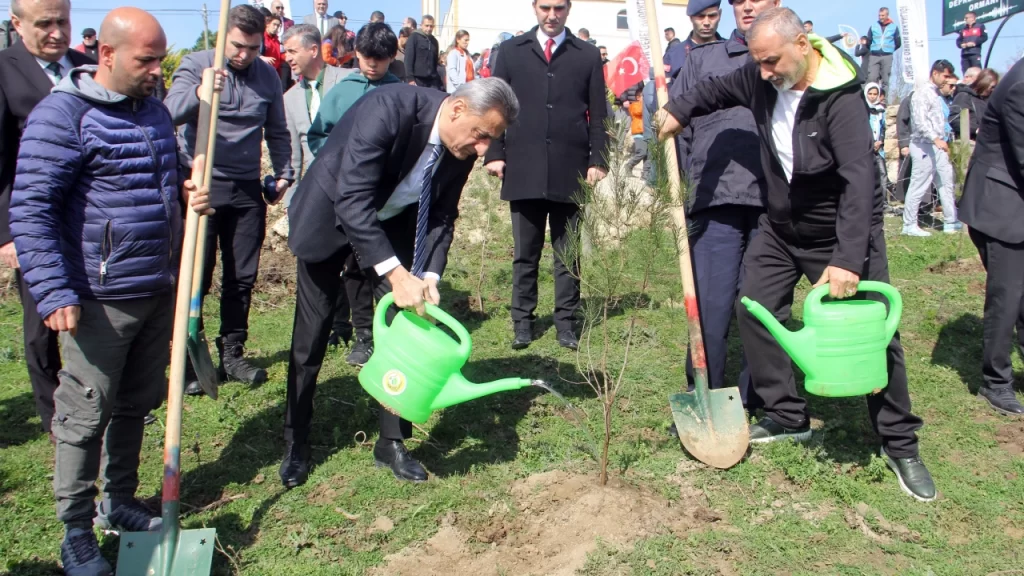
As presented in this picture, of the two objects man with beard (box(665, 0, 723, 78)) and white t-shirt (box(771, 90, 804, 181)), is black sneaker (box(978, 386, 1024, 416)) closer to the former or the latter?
white t-shirt (box(771, 90, 804, 181))

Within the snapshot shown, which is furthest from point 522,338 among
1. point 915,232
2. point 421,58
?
point 915,232

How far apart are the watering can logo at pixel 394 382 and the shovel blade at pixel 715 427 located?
4.50 ft

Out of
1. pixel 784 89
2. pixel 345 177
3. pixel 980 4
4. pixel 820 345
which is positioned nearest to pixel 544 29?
pixel 784 89

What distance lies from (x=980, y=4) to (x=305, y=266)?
14913mm

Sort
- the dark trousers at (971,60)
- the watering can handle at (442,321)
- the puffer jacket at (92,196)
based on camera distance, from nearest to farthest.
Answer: the puffer jacket at (92,196) → the watering can handle at (442,321) → the dark trousers at (971,60)

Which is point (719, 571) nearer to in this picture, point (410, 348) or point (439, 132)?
point (410, 348)

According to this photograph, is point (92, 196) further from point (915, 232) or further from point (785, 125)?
point (915, 232)

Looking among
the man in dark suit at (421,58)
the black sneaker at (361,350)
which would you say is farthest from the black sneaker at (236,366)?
the man in dark suit at (421,58)

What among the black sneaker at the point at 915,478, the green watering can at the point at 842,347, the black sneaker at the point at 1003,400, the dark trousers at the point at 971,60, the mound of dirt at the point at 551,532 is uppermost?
the dark trousers at the point at 971,60

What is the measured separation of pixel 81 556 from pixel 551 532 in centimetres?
Result: 165

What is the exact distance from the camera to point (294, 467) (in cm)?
344

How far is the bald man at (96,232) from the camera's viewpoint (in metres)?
2.54

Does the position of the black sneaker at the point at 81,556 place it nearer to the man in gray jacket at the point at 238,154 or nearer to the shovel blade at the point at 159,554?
the shovel blade at the point at 159,554

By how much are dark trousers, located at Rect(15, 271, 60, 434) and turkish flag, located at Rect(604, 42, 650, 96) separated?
28.1 feet
